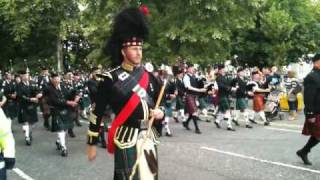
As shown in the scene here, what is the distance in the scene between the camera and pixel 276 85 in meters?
19.1

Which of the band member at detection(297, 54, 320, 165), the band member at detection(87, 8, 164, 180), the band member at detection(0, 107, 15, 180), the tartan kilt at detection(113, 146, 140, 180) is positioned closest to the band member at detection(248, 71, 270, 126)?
the band member at detection(297, 54, 320, 165)

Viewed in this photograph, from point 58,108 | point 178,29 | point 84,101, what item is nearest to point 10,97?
point 58,108

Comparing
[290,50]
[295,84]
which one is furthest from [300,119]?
[290,50]

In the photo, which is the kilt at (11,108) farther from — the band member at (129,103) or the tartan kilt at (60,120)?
the band member at (129,103)

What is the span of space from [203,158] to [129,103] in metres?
5.69

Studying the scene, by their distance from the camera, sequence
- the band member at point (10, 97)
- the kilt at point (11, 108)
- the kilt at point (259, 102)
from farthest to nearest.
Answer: the kilt at point (259, 102) → the kilt at point (11, 108) → the band member at point (10, 97)

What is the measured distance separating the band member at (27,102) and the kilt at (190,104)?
416 cm

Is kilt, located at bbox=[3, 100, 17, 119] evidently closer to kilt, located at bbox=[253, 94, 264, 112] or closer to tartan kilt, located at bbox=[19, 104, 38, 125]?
tartan kilt, located at bbox=[19, 104, 38, 125]

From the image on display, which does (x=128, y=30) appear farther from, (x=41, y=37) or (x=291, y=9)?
(x=291, y=9)

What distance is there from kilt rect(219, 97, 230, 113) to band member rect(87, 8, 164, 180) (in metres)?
10.5

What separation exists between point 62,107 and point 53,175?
297cm

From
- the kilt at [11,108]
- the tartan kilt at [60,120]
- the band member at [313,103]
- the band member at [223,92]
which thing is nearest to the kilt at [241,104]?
the band member at [223,92]

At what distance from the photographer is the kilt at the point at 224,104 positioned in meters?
15.8

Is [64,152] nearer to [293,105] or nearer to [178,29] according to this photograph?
[293,105]
